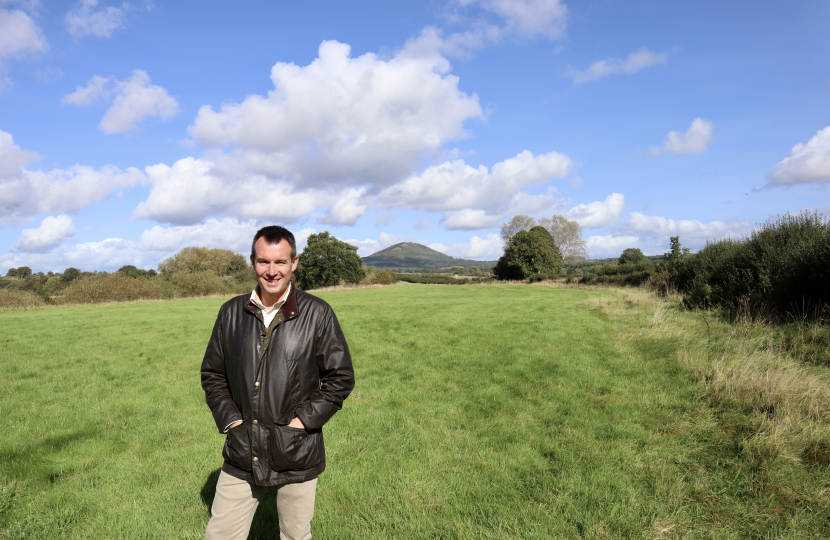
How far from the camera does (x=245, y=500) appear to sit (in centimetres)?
275

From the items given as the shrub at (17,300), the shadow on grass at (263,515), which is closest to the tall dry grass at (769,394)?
the shadow on grass at (263,515)

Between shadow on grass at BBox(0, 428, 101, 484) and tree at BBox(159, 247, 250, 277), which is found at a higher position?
tree at BBox(159, 247, 250, 277)

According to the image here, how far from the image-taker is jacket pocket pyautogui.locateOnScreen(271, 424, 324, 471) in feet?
8.85

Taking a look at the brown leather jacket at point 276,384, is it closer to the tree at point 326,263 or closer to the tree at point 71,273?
the tree at point 326,263

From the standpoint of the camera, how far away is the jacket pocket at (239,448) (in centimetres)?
269

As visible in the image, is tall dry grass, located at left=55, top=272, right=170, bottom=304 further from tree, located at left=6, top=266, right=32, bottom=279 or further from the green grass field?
tree, located at left=6, top=266, right=32, bottom=279

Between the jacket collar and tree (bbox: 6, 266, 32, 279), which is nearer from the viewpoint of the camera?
the jacket collar

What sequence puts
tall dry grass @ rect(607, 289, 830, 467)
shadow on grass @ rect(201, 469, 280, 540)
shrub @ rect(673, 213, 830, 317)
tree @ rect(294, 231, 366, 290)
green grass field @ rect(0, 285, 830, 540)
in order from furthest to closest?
1. tree @ rect(294, 231, 366, 290)
2. shrub @ rect(673, 213, 830, 317)
3. tall dry grass @ rect(607, 289, 830, 467)
4. green grass field @ rect(0, 285, 830, 540)
5. shadow on grass @ rect(201, 469, 280, 540)

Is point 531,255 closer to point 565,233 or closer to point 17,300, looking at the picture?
point 565,233

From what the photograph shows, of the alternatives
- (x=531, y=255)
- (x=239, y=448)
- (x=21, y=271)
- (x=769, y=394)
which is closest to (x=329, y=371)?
(x=239, y=448)

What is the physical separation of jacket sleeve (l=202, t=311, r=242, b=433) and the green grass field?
2.13 m

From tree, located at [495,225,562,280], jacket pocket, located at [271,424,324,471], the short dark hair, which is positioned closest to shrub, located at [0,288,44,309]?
the short dark hair

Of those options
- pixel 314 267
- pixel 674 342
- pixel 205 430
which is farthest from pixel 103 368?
pixel 314 267

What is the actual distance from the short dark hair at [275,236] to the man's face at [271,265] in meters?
0.02
